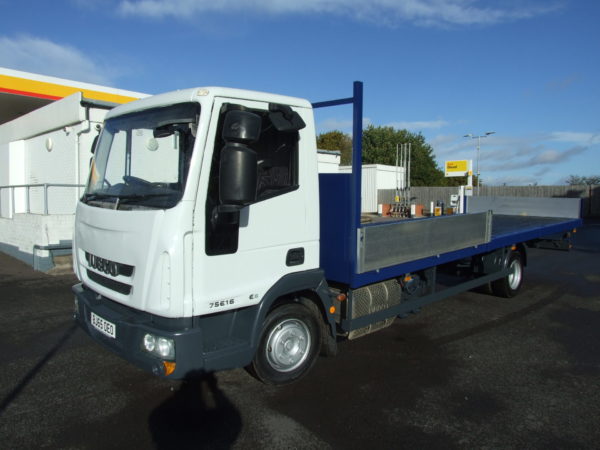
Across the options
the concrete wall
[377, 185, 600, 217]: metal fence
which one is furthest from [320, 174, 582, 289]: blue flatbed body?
[377, 185, 600, 217]: metal fence

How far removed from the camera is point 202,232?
3164 mm

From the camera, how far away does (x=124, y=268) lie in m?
3.38

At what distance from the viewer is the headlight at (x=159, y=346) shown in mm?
3094

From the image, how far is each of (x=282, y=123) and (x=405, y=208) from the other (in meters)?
23.8

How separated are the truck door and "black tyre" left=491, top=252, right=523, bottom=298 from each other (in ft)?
15.1

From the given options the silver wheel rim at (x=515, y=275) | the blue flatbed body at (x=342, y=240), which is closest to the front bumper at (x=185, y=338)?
the blue flatbed body at (x=342, y=240)

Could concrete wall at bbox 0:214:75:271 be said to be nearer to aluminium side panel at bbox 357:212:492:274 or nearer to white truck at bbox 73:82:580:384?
white truck at bbox 73:82:580:384

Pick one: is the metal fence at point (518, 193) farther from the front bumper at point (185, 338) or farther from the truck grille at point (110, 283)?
the truck grille at point (110, 283)

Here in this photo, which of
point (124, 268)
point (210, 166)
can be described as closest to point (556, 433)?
point (210, 166)

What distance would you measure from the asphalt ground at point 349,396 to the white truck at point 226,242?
415mm

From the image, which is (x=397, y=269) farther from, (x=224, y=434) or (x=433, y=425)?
(x=224, y=434)

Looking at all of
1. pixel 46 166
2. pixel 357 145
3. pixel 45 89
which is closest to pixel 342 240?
pixel 357 145

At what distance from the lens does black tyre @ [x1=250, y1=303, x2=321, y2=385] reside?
12.4ft

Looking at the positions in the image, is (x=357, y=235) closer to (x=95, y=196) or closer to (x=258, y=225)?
(x=258, y=225)
